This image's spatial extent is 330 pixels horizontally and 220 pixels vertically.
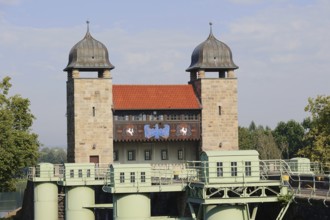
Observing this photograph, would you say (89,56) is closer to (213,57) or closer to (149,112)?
(149,112)

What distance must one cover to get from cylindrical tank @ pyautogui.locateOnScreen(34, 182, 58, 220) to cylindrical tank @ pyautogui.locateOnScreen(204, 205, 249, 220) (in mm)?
25221

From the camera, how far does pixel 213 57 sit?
204 feet

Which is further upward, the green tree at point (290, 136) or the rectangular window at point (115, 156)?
the green tree at point (290, 136)

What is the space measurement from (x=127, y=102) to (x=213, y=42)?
8.57 m

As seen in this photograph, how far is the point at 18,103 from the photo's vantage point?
6650cm

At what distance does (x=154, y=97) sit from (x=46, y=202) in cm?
1307

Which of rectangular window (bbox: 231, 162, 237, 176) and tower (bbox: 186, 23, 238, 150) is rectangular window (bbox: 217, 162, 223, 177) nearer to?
rectangular window (bbox: 231, 162, 237, 176)

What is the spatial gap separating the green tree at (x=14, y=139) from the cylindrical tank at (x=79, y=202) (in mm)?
14812

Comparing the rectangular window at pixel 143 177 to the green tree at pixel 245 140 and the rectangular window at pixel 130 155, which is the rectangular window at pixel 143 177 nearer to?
the rectangular window at pixel 130 155

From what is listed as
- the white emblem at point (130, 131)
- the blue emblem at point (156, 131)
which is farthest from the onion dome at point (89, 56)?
the blue emblem at point (156, 131)

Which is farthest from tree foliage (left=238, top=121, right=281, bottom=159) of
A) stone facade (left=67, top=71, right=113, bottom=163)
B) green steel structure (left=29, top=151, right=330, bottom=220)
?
green steel structure (left=29, top=151, right=330, bottom=220)

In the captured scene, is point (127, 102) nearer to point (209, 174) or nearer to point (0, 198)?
point (0, 198)

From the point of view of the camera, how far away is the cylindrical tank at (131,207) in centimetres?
3428

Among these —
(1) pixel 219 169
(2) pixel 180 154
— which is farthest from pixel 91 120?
(1) pixel 219 169
